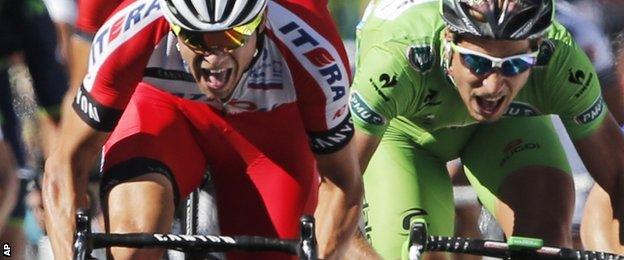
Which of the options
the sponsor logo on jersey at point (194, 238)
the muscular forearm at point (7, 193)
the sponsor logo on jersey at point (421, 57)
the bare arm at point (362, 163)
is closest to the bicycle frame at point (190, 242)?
the sponsor logo on jersey at point (194, 238)

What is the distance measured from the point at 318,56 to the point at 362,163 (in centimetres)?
76

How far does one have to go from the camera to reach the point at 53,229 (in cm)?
695

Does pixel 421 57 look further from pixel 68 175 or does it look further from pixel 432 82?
pixel 68 175

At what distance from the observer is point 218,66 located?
6629mm

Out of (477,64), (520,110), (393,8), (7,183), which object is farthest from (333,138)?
(7,183)

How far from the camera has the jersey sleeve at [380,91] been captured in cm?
731

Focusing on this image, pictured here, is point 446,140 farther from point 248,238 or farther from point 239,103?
point 248,238

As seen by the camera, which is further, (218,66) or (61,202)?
(61,202)

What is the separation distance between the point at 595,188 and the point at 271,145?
2.05m

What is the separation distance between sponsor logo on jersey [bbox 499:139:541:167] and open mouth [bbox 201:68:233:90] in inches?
66.7

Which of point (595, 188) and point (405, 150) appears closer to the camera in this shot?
point (405, 150)

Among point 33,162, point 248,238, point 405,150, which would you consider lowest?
point 33,162

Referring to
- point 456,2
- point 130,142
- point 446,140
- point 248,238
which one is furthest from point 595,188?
point 248,238

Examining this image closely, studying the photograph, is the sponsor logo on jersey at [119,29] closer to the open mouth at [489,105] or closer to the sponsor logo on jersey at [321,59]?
the sponsor logo on jersey at [321,59]
